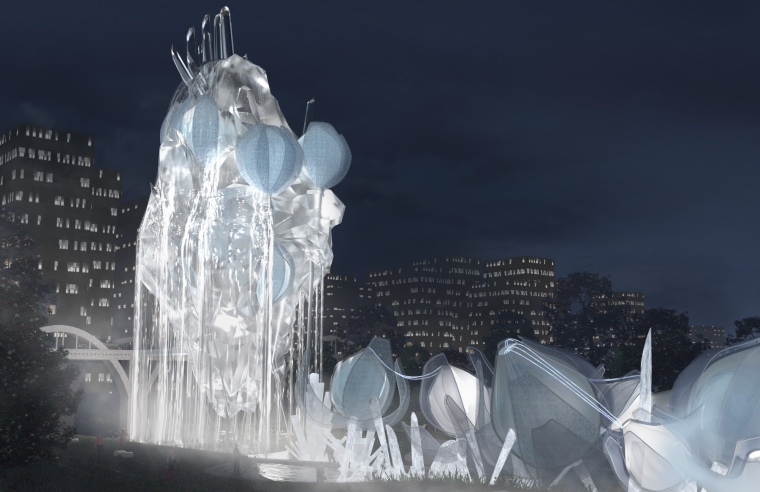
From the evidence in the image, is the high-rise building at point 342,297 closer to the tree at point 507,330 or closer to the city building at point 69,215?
the tree at point 507,330

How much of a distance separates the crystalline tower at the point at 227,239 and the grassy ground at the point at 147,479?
4105 mm

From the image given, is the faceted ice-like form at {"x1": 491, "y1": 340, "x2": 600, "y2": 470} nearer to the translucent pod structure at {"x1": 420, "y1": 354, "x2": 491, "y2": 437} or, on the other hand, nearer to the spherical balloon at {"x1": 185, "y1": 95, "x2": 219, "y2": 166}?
the translucent pod structure at {"x1": 420, "y1": 354, "x2": 491, "y2": 437}

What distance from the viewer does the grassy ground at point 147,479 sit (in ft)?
62.0

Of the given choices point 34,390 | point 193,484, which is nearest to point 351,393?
point 193,484

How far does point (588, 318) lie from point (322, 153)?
60.1 metres

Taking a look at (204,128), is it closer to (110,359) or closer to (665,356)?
(110,359)

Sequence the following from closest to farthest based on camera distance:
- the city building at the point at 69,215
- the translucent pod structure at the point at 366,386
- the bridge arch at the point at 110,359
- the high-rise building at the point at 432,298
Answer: the translucent pod structure at the point at 366,386
the bridge arch at the point at 110,359
the city building at the point at 69,215
the high-rise building at the point at 432,298

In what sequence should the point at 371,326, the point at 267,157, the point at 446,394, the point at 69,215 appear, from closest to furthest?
the point at 446,394 → the point at 267,157 → the point at 371,326 → the point at 69,215

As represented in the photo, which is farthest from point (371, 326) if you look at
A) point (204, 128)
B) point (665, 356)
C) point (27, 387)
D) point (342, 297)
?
point (342, 297)

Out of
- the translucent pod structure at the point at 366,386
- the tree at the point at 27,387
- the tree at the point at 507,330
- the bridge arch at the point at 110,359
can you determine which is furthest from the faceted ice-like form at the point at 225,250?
the tree at the point at 507,330

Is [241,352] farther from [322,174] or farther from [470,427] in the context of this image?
[470,427]

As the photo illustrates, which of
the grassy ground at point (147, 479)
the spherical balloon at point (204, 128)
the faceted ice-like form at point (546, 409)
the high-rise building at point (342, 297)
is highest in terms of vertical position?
the high-rise building at point (342, 297)

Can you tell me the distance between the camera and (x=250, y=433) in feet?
102

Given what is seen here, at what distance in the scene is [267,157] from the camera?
83.1 feet
